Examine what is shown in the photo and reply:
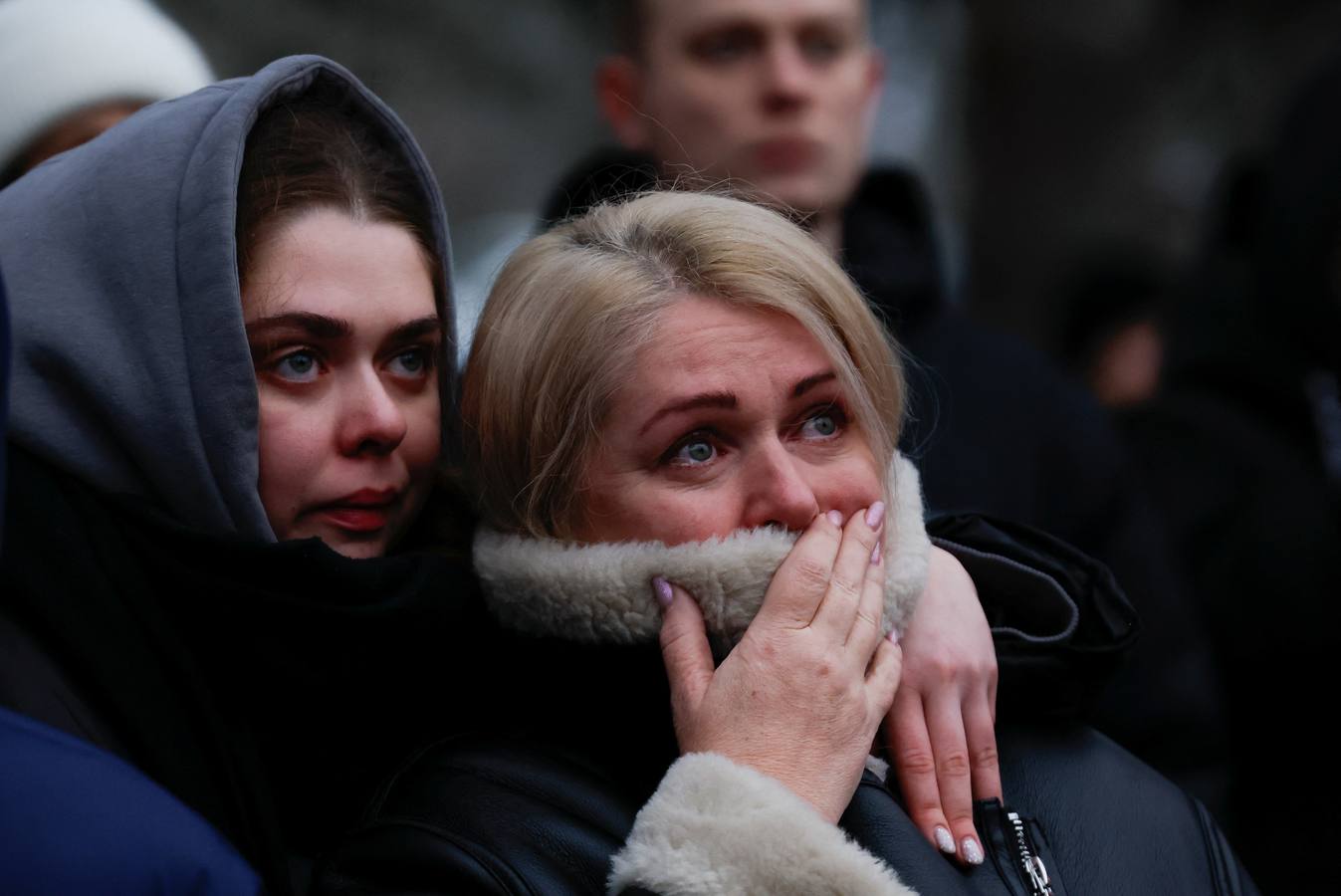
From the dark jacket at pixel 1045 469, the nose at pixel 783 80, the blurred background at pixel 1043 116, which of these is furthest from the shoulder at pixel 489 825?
the blurred background at pixel 1043 116

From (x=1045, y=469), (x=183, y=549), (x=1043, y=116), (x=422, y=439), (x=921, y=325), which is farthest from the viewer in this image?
(x=1043, y=116)

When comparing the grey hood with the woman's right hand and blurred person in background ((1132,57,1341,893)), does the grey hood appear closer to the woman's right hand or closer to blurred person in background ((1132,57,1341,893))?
the woman's right hand

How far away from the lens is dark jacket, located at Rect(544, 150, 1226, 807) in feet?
9.33

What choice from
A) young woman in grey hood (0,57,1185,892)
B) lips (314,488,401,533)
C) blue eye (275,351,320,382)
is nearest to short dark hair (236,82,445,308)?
young woman in grey hood (0,57,1185,892)

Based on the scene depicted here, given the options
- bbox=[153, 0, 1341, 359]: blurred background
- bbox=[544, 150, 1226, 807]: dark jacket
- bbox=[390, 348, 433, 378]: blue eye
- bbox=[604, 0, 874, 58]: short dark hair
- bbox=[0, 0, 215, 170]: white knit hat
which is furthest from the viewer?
bbox=[153, 0, 1341, 359]: blurred background

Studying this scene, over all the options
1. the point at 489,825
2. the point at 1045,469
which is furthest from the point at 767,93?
the point at 489,825

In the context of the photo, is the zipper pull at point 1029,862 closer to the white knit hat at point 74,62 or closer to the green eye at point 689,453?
the green eye at point 689,453

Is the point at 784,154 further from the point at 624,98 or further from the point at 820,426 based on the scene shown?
the point at 820,426

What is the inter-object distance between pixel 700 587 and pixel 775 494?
0.15 metres

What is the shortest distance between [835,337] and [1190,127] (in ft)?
24.4

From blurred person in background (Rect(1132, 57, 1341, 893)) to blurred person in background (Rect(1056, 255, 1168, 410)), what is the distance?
6.21 ft

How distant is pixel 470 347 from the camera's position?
2.02 m

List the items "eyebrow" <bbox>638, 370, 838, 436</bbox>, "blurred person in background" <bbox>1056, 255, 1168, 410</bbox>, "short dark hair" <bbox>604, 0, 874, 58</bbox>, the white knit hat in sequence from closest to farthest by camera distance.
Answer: "eyebrow" <bbox>638, 370, 838, 436</bbox> < the white knit hat < "short dark hair" <bbox>604, 0, 874, 58</bbox> < "blurred person in background" <bbox>1056, 255, 1168, 410</bbox>

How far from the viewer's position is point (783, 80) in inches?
119
